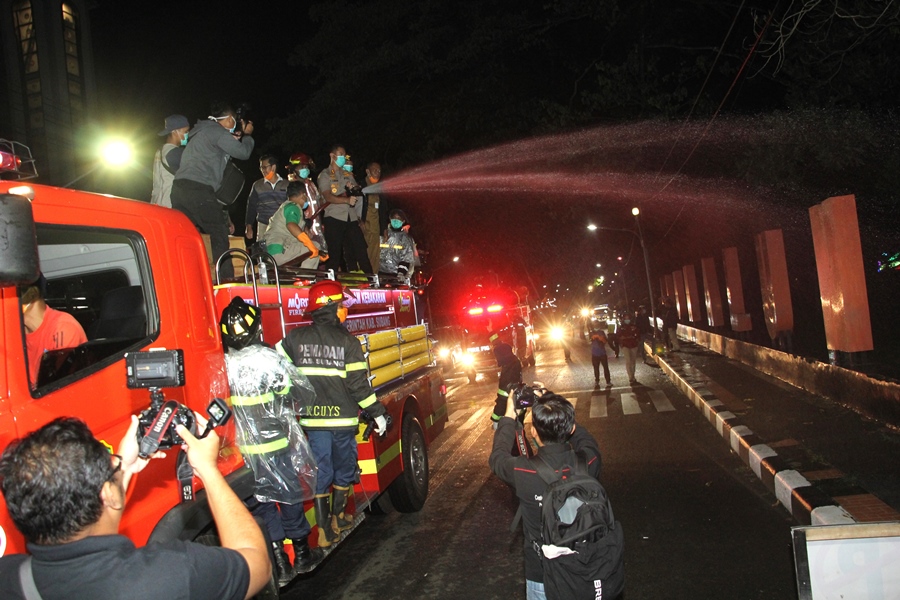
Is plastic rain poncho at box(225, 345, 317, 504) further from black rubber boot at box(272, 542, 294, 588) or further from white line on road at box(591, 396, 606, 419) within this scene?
white line on road at box(591, 396, 606, 419)

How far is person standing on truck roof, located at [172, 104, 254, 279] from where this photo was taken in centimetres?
536

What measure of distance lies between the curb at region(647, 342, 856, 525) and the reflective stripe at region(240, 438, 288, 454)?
9.97 feet

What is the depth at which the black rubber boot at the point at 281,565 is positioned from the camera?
425 cm

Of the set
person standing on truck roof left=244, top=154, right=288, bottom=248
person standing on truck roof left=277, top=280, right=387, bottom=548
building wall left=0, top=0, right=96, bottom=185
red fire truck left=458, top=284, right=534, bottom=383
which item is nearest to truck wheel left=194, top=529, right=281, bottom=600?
person standing on truck roof left=277, top=280, right=387, bottom=548

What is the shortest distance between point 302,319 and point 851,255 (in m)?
8.24

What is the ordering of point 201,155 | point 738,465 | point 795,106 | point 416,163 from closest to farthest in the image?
point 201,155
point 738,465
point 795,106
point 416,163

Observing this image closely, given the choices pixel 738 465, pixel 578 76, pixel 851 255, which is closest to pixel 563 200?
pixel 578 76

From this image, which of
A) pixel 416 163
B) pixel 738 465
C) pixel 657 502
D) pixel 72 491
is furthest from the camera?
pixel 416 163

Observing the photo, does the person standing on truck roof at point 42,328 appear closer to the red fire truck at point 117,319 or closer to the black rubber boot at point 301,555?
the red fire truck at point 117,319

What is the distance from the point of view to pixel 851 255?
32.9 ft

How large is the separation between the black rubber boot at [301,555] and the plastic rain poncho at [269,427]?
38 cm

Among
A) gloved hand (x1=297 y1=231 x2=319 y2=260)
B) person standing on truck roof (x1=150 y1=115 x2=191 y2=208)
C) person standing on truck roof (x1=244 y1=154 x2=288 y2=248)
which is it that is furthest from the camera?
person standing on truck roof (x1=244 y1=154 x2=288 y2=248)

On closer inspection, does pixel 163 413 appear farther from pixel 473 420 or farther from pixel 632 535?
pixel 473 420

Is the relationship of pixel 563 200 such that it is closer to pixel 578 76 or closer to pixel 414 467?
pixel 578 76
